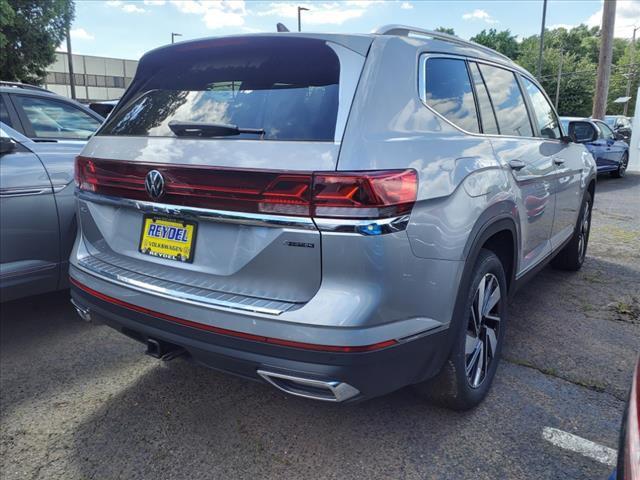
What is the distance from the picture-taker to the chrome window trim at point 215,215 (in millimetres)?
Answer: 1950

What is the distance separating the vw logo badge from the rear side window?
9.15 ft

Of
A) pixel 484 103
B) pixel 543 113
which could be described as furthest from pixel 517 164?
pixel 543 113

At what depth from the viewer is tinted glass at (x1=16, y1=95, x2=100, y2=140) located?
426cm

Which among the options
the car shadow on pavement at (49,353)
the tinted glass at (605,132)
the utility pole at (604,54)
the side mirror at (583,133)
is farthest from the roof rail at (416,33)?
the utility pole at (604,54)

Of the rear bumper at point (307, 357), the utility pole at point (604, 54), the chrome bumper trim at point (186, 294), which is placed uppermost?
the utility pole at point (604, 54)

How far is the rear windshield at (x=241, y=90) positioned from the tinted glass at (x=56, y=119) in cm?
191

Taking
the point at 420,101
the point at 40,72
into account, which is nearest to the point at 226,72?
the point at 420,101

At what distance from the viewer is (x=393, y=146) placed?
2029mm

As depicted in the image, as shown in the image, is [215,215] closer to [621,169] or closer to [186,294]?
[186,294]

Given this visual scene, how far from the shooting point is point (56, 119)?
177 inches

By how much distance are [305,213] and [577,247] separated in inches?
157

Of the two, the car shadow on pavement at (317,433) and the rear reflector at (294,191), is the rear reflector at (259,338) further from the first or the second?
the car shadow on pavement at (317,433)

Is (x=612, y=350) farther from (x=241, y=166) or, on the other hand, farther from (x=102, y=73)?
(x=102, y=73)

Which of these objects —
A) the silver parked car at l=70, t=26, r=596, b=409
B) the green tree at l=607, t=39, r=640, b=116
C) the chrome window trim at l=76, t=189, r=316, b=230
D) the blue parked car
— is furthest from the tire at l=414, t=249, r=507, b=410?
the green tree at l=607, t=39, r=640, b=116
